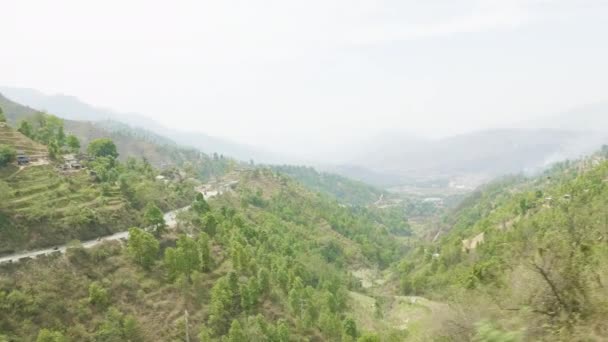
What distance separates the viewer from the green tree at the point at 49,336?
27.7m

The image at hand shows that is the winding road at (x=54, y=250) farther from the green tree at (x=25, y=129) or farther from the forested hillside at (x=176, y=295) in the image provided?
the green tree at (x=25, y=129)

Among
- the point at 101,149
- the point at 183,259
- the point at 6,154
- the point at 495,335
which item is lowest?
the point at 183,259

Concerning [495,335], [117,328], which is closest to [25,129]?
[117,328]

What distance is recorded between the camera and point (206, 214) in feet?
153

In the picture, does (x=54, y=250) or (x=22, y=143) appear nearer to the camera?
(x=54, y=250)

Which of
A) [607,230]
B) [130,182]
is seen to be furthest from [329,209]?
[607,230]

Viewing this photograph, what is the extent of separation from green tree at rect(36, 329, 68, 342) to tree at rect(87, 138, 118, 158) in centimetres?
3755

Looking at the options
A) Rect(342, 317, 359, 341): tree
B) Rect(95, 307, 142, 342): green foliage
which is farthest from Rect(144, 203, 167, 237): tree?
Rect(342, 317, 359, 341): tree

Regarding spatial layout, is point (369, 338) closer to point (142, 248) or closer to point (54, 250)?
point (142, 248)

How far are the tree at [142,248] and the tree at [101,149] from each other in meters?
29.2

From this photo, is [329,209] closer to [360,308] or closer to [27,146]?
[360,308]

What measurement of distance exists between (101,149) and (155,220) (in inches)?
1111

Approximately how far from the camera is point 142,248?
36.9 m

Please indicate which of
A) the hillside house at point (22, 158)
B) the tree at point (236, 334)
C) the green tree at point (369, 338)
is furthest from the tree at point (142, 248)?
the green tree at point (369, 338)
